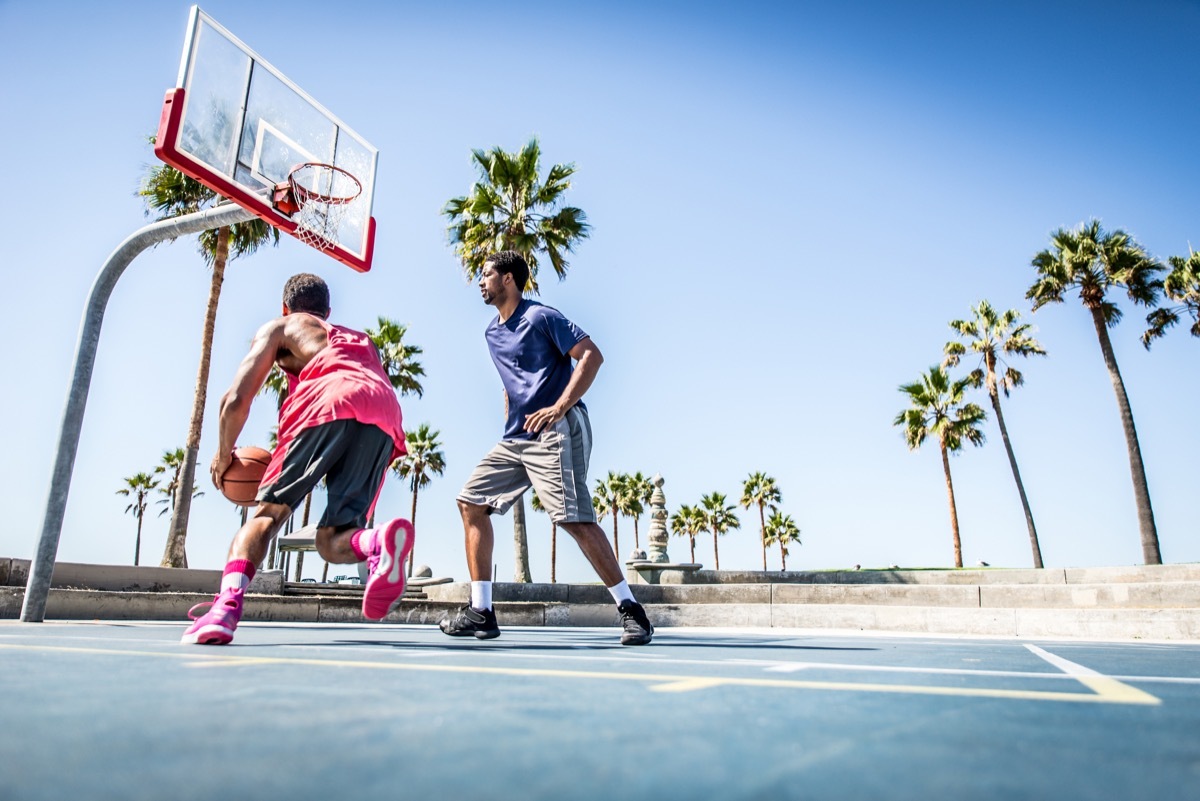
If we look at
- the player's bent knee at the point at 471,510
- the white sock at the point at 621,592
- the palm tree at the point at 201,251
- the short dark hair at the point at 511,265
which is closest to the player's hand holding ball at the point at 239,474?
the player's bent knee at the point at 471,510

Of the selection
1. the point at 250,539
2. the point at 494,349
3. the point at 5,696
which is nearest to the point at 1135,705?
the point at 5,696

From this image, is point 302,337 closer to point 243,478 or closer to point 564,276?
point 243,478

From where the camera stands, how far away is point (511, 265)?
4.51 meters

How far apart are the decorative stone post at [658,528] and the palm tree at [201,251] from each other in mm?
10204

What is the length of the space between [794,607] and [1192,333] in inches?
915

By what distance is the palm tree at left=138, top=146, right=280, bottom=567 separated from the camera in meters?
14.4

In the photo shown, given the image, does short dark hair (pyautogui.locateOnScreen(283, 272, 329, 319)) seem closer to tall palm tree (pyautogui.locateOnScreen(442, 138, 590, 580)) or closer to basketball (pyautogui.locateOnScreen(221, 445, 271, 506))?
basketball (pyautogui.locateOnScreen(221, 445, 271, 506))

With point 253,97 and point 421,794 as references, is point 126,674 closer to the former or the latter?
point 421,794

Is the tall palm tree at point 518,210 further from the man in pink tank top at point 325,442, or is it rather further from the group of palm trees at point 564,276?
the man in pink tank top at point 325,442

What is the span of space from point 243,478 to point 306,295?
3.12 ft

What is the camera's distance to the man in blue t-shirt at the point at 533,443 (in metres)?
3.93

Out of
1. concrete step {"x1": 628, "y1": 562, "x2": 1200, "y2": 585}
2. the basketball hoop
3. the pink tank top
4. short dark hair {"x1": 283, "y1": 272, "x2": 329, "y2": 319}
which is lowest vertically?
concrete step {"x1": 628, "y1": 562, "x2": 1200, "y2": 585}

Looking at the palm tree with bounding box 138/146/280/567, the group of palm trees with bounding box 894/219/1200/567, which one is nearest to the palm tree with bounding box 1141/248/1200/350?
the group of palm trees with bounding box 894/219/1200/567

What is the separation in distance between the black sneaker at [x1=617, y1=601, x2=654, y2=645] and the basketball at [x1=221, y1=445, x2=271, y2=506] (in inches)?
72.6
